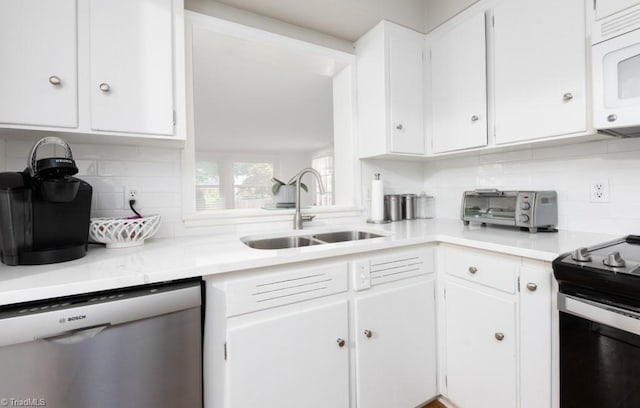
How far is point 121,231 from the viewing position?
1208 mm

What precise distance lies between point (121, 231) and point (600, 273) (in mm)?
1723

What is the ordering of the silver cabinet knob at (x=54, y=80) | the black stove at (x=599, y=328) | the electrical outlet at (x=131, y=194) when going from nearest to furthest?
the black stove at (x=599, y=328)
the silver cabinet knob at (x=54, y=80)
the electrical outlet at (x=131, y=194)

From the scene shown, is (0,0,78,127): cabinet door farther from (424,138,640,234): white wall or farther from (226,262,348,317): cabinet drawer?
(424,138,640,234): white wall

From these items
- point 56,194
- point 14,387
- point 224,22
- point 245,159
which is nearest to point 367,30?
point 224,22

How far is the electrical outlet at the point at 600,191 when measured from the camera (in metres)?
1.44

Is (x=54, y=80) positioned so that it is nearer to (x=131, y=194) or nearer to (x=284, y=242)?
(x=131, y=194)

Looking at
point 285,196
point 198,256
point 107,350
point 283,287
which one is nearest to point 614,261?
point 283,287

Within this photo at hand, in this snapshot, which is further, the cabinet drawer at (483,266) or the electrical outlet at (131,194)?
the electrical outlet at (131,194)

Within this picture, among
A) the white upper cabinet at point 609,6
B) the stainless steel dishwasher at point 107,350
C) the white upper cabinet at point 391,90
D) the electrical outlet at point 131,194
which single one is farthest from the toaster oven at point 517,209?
the electrical outlet at point 131,194

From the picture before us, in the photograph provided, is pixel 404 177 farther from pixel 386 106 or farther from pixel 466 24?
A: pixel 466 24

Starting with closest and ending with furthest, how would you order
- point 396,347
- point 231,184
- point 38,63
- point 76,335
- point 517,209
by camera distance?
1. point 76,335
2. point 38,63
3. point 396,347
4. point 517,209
5. point 231,184

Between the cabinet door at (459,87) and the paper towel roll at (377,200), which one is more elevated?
the cabinet door at (459,87)

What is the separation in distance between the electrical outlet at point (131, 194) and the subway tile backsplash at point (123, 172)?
0.04ft

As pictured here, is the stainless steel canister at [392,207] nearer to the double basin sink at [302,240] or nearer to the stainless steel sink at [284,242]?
the double basin sink at [302,240]
